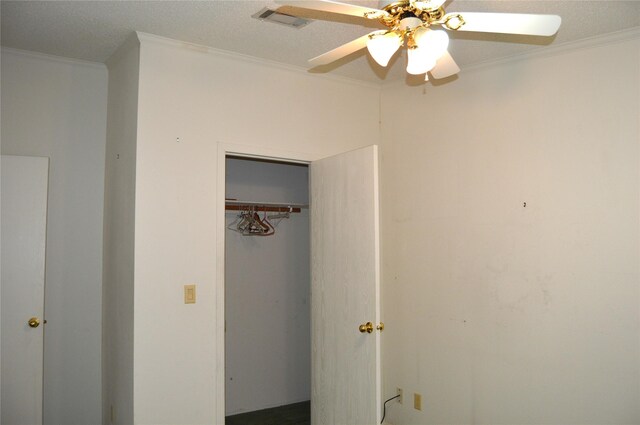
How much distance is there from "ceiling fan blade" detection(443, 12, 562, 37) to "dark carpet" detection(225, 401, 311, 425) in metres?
3.06

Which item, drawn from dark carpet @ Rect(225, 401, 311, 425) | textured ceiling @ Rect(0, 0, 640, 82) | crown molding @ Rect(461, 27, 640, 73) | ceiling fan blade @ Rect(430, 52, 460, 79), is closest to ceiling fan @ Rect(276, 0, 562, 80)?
ceiling fan blade @ Rect(430, 52, 460, 79)

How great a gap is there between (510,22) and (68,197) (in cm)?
264

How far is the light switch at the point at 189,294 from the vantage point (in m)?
2.73

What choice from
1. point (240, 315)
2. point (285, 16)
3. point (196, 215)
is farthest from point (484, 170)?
point (240, 315)

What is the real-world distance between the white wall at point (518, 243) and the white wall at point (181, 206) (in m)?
1.16

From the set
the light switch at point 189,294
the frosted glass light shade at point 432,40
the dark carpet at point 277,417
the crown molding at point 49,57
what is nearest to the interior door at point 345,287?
the dark carpet at point 277,417

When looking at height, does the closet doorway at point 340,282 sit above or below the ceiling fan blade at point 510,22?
below

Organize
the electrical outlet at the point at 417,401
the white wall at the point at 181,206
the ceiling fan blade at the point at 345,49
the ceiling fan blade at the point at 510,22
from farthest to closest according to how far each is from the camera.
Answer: the electrical outlet at the point at 417,401 → the white wall at the point at 181,206 → the ceiling fan blade at the point at 345,49 → the ceiling fan blade at the point at 510,22

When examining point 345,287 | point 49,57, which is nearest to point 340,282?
point 345,287

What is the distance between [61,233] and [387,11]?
2371 mm

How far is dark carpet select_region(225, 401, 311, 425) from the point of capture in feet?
12.3

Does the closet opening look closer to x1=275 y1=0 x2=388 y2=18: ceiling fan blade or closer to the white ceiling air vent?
the white ceiling air vent

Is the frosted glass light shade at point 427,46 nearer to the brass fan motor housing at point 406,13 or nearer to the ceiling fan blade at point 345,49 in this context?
the brass fan motor housing at point 406,13

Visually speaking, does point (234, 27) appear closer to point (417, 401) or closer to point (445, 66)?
point (445, 66)
